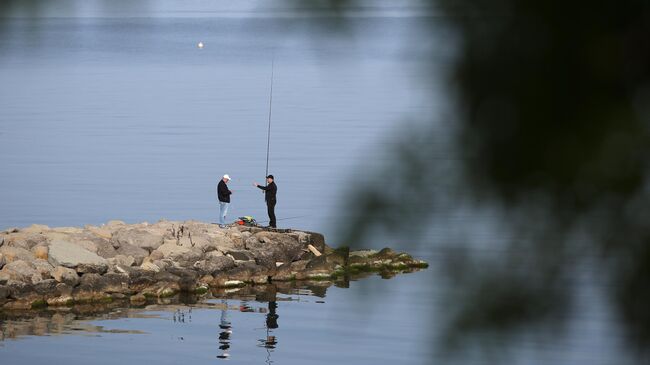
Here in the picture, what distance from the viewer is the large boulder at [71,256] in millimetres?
31781

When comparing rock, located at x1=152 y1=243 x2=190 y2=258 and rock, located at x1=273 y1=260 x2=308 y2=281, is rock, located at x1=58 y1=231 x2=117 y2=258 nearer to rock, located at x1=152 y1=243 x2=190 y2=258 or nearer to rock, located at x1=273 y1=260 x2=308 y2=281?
rock, located at x1=152 y1=243 x2=190 y2=258

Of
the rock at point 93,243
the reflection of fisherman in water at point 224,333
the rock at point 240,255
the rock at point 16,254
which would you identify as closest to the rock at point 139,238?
the rock at point 93,243

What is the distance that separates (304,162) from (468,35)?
51801 millimetres

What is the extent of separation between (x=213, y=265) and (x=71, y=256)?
187 inches

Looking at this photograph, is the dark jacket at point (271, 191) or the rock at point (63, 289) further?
the dark jacket at point (271, 191)

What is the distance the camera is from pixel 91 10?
108 inches

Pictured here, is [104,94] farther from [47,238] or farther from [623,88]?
[623,88]

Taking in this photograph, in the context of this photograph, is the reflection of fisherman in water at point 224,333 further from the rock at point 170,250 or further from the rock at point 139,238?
the rock at point 139,238

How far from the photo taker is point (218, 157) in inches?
2566

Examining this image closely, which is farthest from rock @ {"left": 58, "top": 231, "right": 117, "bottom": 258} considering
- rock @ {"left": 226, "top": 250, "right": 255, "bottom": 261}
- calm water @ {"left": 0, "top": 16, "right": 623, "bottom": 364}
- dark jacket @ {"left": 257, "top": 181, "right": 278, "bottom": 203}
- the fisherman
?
the fisherman

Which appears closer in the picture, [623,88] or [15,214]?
[623,88]

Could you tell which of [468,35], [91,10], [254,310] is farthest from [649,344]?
[254,310]

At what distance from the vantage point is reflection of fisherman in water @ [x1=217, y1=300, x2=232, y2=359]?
30055mm

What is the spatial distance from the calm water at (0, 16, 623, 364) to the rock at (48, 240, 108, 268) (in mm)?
1347
